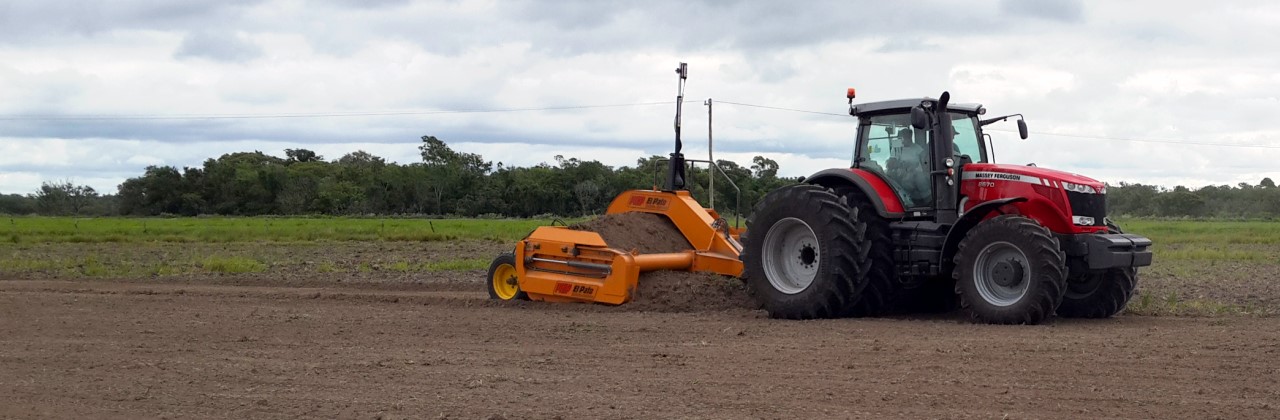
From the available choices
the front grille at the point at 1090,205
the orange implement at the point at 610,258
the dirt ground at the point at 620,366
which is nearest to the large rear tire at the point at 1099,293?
the dirt ground at the point at 620,366

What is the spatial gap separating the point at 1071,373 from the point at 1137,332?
2623 mm

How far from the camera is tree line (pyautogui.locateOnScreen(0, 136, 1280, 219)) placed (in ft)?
184

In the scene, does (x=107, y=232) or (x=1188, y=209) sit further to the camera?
(x=1188, y=209)

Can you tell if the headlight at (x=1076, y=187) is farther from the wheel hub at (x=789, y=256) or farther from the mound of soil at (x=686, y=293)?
the mound of soil at (x=686, y=293)

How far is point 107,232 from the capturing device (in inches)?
1508

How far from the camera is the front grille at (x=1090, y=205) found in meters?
10.4

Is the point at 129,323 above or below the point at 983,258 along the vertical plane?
below

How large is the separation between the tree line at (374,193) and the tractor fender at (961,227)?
37751 mm

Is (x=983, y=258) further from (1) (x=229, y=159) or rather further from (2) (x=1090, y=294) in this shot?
(1) (x=229, y=159)

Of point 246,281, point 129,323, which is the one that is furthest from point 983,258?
point 246,281

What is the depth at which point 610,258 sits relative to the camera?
12.6m

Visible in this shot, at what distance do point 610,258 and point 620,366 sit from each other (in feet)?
15.1

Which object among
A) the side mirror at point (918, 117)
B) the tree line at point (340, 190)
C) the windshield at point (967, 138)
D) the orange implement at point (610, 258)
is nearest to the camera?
the side mirror at point (918, 117)

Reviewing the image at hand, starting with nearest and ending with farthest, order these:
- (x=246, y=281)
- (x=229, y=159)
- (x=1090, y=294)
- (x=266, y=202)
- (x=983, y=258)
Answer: (x=983, y=258) < (x=1090, y=294) < (x=246, y=281) < (x=266, y=202) < (x=229, y=159)
